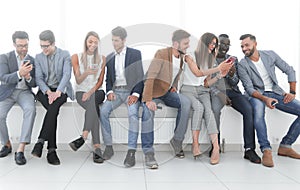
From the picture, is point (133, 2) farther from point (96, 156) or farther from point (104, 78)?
point (96, 156)

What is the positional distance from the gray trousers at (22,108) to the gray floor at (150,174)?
0.22 m

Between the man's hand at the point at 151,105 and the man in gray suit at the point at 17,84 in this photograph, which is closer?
the man's hand at the point at 151,105

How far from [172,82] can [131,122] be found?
0.53 m

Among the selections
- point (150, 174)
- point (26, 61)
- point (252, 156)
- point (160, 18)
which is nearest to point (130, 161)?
point (150, 174)

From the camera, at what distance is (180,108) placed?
8.74ft

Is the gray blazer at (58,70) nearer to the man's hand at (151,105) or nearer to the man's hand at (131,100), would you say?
the man's hand at (131,100)

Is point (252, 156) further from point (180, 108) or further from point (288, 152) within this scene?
point (180, 108)

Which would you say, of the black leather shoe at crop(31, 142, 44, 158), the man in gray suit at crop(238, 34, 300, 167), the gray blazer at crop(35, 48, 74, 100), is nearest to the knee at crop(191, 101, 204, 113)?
the man in gray suit at crop(238, 34, 300, 167)

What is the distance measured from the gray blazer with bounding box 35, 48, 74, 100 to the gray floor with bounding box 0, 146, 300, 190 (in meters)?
0.60

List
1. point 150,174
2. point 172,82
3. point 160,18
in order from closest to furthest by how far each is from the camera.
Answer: point 150,174 → point 172,82 → point 160,18

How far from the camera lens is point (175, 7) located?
330 centimetres

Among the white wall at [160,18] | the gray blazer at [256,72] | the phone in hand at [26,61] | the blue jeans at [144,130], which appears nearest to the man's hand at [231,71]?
the gray blazer at [256,72]

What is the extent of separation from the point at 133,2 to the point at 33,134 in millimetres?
1610

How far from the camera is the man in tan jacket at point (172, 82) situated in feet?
8.36
